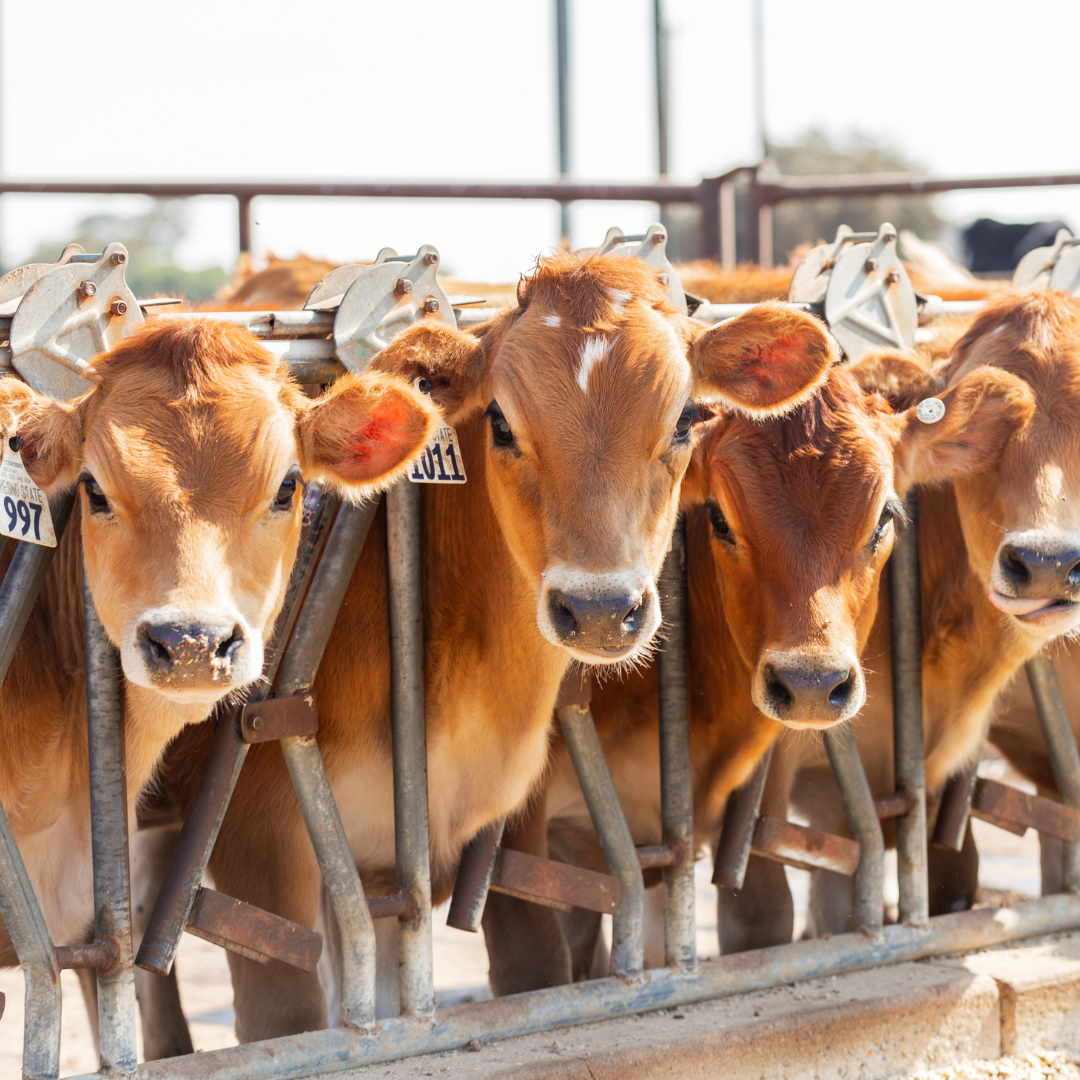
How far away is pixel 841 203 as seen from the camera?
3753cm

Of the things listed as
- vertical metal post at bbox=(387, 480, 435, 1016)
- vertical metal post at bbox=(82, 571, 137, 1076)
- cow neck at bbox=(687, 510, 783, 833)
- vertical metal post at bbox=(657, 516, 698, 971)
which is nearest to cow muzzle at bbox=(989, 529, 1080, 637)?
cow neck at bbox=(687, 510, 783, 833)

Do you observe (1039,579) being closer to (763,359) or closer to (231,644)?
(763,359)

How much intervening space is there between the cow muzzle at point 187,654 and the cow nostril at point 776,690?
1.37 m

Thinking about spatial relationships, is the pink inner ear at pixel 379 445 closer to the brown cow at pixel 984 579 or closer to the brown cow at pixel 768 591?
the brown cow at pixel 768 591

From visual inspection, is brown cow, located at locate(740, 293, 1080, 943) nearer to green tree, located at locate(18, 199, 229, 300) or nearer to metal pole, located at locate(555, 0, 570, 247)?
metal pole, located at locate(555, 0, 570, 247)

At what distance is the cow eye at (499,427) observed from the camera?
128 inches

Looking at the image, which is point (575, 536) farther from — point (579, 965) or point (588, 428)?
point (579, 965)

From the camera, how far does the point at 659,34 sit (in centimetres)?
941

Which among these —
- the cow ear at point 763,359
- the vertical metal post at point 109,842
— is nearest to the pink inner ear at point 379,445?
the vertical metal post at point 109,842

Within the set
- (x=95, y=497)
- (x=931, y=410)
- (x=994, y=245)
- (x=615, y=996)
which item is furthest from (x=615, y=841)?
(x=994, y=245)

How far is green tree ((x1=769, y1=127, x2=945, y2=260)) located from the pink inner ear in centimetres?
2727

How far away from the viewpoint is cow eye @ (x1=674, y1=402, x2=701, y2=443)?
10.8 ft

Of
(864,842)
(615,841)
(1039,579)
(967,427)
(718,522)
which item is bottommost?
(864,842)

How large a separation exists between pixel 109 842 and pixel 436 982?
271 centimetres
